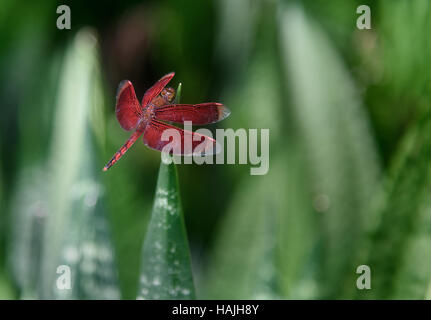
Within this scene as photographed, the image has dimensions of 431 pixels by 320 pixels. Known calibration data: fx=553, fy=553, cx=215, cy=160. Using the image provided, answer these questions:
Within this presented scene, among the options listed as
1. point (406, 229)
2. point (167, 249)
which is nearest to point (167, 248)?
point (167, 249)

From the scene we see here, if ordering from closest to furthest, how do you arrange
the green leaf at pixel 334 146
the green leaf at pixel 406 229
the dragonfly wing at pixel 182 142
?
1. the dragonfly wing at pixel 182 142
2. the green leaf at pixel 406 229
3. the green leaf at pixel 334 146

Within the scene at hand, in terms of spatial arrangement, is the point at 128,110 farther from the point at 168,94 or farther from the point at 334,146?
the point at 334,146

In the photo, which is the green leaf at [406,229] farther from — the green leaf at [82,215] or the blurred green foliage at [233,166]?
the green leaf at [82,215]

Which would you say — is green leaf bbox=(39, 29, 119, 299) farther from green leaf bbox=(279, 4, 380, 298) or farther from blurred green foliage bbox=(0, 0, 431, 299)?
green leaf bbox=(279, 4, 380, 298)

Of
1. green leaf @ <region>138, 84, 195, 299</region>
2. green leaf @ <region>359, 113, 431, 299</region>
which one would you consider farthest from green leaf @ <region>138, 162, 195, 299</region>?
green leaf @ <region>359, 113, 431, 299</region>

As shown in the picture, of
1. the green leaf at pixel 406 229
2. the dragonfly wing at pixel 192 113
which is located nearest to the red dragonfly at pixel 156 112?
the dragonfly wing at pixel 192 113
